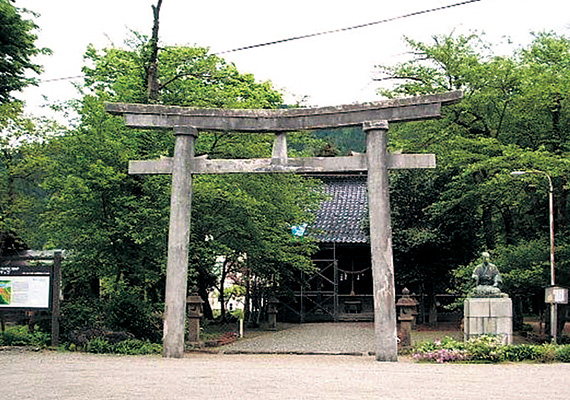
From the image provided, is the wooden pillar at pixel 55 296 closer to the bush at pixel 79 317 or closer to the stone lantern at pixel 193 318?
the bush at pixel 79 317

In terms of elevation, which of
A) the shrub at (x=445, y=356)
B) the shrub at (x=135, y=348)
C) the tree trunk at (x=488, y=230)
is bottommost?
the shrub at (x=135, y=348)

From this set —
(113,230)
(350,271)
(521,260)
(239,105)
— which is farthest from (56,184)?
(350,271)

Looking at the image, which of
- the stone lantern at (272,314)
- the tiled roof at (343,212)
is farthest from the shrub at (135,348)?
the tiled roof at (343,212)

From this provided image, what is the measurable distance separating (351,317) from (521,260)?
12772 mm

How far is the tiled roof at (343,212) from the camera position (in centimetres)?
3244

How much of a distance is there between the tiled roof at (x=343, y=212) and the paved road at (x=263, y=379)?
56.0 feet

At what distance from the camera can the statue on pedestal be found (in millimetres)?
17562

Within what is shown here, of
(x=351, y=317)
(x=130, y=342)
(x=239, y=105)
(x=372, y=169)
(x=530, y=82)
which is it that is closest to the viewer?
(x=372, y=169)

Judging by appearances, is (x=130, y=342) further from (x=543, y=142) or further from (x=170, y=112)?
(x=543, y=142)

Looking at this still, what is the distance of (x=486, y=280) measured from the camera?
59.0 feet

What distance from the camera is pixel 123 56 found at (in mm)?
19938

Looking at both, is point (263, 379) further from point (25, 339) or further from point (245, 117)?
point (25, 339)

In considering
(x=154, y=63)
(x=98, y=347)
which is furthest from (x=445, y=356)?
(x=154, y=63)

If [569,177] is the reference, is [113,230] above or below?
below
